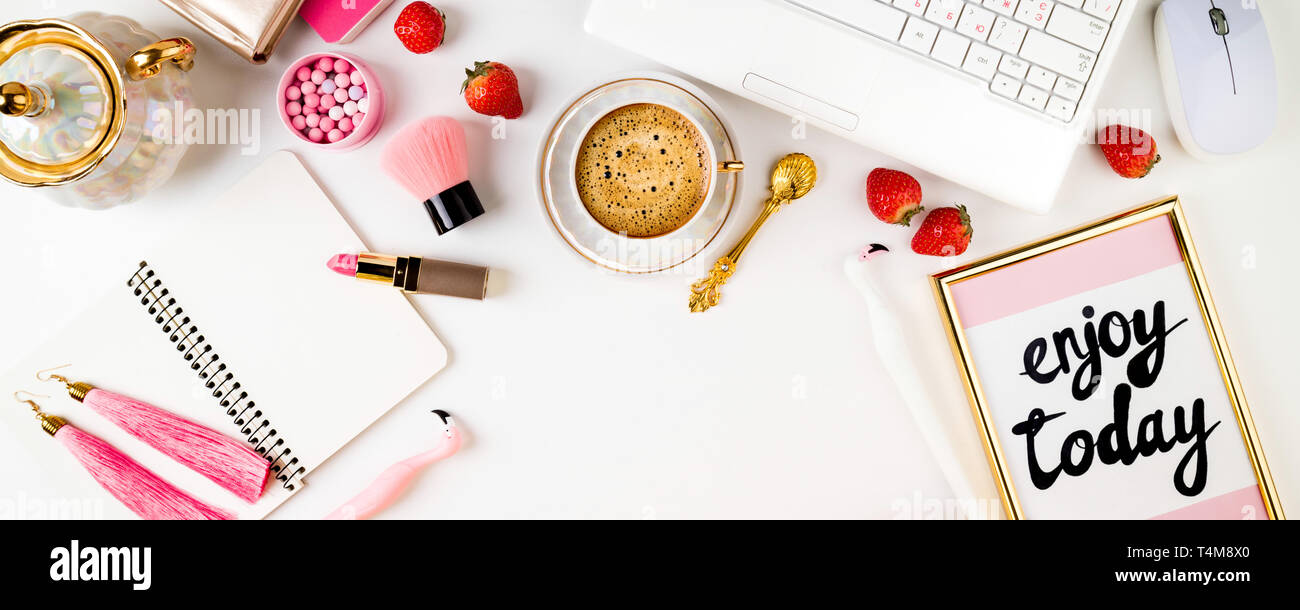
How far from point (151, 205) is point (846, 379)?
2.88ft

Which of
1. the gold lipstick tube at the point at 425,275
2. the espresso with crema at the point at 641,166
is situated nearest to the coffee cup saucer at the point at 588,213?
the espresso with crema at the point at 641,166

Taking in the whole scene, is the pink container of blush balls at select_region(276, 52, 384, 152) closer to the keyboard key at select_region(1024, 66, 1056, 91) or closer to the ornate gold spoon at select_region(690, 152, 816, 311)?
the ornate gold spoon at select_region(690, 152, 816, 311)

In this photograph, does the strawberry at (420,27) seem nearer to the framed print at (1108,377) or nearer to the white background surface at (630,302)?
the white background surface at (630,302)

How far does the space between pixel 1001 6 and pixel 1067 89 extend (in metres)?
0.10

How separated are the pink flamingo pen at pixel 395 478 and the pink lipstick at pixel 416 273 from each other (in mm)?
154

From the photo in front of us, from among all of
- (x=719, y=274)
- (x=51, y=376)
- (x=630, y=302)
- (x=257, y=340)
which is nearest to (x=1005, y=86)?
(x=719, y=274)

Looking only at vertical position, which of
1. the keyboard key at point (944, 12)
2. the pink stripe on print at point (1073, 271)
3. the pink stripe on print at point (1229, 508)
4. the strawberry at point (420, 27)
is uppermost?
the strawberry at point (420, 27)

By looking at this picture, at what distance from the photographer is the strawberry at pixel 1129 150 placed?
0.77 m

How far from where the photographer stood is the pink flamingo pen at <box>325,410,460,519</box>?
821 millimetres

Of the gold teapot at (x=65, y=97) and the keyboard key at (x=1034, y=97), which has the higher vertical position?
A: the gold teapot at (x=65, y=97)

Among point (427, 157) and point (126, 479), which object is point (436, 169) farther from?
point (126, 479)
